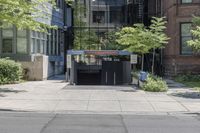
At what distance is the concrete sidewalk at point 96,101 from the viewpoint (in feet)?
59.0

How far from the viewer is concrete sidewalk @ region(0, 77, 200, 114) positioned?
17969mm

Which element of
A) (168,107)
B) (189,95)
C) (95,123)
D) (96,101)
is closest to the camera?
(95,123)

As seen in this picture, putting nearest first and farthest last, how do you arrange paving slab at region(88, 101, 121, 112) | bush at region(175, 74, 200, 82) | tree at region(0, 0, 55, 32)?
paving slab at region(88, 101, 121, 112) → tree at region(0, 0, 55, 32) → bush at region(175, 74, 200, 82)

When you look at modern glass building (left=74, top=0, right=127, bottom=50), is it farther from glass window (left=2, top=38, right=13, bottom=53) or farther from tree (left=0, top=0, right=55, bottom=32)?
tree (left=0, top=0, right=55, bottom=32)

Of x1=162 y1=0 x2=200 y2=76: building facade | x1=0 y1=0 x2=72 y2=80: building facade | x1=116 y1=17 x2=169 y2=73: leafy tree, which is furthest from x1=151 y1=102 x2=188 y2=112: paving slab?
x1=162 y1=0 x2=200 y2=76: building facade

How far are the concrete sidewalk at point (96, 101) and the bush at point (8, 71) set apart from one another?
14.3ft

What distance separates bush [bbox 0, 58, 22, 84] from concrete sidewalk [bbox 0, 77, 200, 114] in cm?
436

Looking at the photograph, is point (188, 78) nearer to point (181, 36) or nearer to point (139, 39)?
point (181, 36)

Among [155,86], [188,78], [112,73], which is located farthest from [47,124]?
[188,78]

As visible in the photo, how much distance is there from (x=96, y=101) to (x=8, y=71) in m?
10.3

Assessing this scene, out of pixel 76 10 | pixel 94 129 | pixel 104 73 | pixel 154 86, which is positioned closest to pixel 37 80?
pixel 104 73

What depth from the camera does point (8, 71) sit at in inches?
1148

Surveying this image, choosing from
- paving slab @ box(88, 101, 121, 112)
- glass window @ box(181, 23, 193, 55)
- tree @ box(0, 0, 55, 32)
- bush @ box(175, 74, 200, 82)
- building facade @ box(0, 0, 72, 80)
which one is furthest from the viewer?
glass window @ box(181, 23, 193, 55)

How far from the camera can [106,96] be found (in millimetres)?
22516
